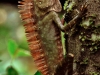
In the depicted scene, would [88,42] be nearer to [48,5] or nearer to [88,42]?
[88,42]

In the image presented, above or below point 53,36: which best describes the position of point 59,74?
below

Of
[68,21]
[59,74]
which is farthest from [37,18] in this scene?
[59,74]

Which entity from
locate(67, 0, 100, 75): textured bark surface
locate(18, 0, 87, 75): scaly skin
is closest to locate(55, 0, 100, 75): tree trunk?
locate(67, 0, 100, 75): textured bark surface

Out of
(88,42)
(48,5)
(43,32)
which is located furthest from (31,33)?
(88,42)

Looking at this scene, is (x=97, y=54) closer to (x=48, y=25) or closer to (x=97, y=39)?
(x=97, y=39)

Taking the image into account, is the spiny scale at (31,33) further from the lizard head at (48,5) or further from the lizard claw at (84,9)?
the lizard claw at (84,9)
